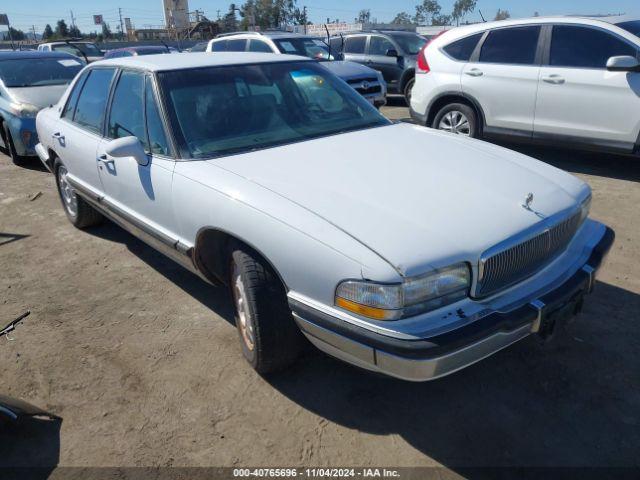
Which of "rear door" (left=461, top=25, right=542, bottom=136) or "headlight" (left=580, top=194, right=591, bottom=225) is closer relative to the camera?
"headlight" (left=580, top=194, right=591, bottom=225)

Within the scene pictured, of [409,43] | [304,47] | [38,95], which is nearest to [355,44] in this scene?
[409,43]

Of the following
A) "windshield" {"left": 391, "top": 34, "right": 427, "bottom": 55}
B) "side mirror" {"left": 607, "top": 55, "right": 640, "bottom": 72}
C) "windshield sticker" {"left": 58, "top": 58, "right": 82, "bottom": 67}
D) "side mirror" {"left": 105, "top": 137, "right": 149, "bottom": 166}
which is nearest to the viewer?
"side mirror" {"left": 105, "top": 137, "right": 149, "bottom": 166}

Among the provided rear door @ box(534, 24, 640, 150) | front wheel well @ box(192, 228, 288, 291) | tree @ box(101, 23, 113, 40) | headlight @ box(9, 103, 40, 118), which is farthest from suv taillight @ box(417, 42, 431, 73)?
tree @ box(101, 23, 113, 40)

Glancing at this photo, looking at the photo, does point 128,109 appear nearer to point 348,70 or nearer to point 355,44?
point 348,70

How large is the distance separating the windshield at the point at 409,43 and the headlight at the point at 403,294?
1064 cm

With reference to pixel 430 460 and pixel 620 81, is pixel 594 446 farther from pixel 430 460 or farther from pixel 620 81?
pixel 620 81

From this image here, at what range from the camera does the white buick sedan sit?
2.12 m

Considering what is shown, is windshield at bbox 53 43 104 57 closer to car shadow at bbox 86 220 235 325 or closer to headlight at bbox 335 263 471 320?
car shadow at bbox 86 220 235 325

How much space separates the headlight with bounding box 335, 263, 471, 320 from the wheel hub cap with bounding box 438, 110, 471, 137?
5196 mm

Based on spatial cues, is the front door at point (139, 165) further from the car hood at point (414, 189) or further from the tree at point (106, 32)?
the tree at point (106, 32)

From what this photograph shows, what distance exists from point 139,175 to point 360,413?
1.98 meters

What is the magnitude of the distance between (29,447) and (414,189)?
224 centimetres

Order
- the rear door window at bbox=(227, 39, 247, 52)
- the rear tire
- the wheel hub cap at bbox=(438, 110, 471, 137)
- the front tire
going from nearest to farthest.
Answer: the front tire, the rear tire, the wheel hub cap at bbox=(438, 110, 471, 137), the rear door window at bbox=(227, 39, 247, 52)

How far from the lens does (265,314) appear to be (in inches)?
100
